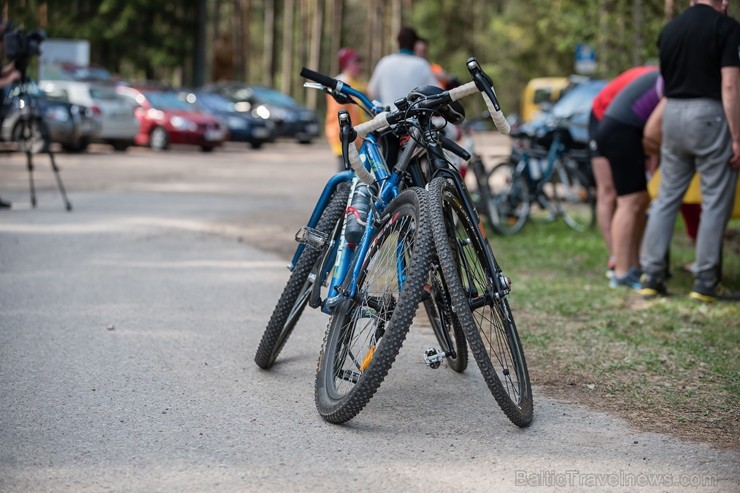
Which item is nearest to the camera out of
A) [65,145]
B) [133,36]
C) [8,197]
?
[8,197]

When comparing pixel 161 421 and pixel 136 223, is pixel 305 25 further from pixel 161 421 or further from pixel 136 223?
pixel 161 421

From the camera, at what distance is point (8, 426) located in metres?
4.75

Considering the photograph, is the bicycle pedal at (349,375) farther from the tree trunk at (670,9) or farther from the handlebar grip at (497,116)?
the tree trunk at (670,9)

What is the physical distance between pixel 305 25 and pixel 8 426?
53512 mm

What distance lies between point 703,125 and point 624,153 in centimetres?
81

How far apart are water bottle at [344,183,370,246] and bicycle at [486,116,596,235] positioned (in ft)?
25.3

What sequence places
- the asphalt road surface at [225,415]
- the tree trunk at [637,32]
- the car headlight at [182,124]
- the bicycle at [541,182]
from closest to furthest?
the asphalt road surface at [225,415] → the bicycle at [541,182] → the tree trunk at [637,32] → the car headlight at [182,124]

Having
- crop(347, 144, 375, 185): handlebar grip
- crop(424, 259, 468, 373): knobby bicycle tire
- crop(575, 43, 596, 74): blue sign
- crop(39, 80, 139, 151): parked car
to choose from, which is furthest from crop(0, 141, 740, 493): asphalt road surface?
crop(575, 43, 596, 74): blue sign

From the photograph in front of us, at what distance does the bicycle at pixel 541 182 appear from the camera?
44.2ft

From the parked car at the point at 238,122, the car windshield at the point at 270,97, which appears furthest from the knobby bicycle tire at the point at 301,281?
the car windshield at the point at 270,97

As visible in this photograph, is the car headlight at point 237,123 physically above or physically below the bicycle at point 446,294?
below

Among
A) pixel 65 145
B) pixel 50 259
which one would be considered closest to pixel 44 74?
pixel 65 145

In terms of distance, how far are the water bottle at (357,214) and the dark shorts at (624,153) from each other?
3.65 metres

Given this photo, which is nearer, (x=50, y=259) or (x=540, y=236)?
(x=50, y=259)
